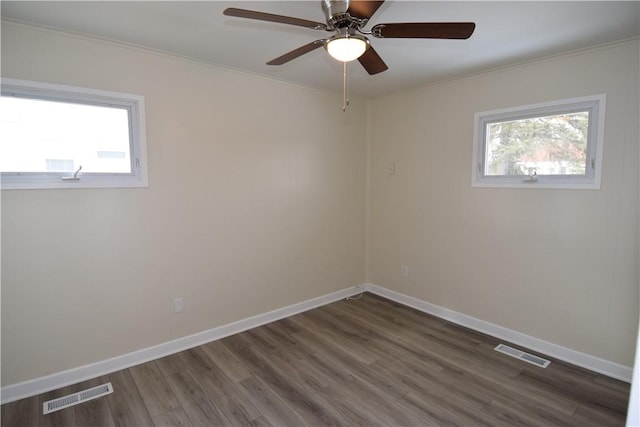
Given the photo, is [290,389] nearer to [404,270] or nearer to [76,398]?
[76,398]

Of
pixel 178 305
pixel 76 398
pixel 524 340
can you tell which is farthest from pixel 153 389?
pixel 524 340

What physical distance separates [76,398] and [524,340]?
3.50 metres

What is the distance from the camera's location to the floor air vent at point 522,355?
2594mm

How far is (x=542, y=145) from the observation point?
8.87 feet

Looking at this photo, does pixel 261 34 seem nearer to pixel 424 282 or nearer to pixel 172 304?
pixel 172 304

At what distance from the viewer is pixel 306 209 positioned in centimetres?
359

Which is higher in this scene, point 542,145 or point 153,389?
point 542,145

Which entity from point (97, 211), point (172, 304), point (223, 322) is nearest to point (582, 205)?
point (223, 322)

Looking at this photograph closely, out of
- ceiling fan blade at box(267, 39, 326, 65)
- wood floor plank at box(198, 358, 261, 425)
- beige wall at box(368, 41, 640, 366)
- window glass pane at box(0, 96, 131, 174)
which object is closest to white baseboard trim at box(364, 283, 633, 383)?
beige wall at box(368, 41, 640, 366)

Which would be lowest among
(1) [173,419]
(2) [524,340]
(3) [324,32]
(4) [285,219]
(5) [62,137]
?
(1) [173,419]

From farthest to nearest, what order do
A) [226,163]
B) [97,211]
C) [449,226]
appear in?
[449,226], [226,163], [97,211]

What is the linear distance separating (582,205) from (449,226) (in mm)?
1097

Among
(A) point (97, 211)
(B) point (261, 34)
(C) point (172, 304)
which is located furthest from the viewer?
(C) point (172, 304)

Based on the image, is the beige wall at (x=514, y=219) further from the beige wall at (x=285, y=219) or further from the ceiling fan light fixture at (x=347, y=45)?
the ceiling fan light fixture at (x=347, y=45)
